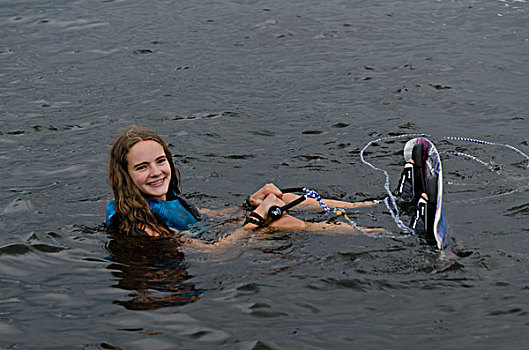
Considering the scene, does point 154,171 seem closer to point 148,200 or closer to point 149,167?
point 149,167

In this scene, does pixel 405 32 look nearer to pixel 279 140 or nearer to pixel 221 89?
pixel 221 89

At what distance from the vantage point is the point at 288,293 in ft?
19.2

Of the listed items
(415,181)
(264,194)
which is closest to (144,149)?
(264,194)

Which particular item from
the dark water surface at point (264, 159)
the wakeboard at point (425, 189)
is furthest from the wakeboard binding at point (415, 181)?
the dark water surface at point (264, 159)

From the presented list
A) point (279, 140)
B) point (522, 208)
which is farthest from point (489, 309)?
point (279, 140)

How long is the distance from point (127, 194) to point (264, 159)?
302cm

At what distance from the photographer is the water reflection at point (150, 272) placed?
581 cm

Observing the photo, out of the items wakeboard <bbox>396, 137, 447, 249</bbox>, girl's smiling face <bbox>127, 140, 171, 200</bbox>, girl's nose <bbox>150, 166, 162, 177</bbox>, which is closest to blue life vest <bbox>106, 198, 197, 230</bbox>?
girl's smiling face <bbox>127, 140, 171, 200</bbox>

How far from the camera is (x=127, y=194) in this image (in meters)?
6.69

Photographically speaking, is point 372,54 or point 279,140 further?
point 372,54

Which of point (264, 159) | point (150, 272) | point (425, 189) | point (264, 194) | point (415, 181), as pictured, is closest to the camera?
point (150, 272)

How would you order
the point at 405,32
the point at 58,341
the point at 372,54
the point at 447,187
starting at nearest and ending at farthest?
the point at 58,341, the point at 447,187, the point at 372,54, the point at 405,32

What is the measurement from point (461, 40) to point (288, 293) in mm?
9529

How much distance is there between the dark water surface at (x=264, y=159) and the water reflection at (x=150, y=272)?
0.07ft
